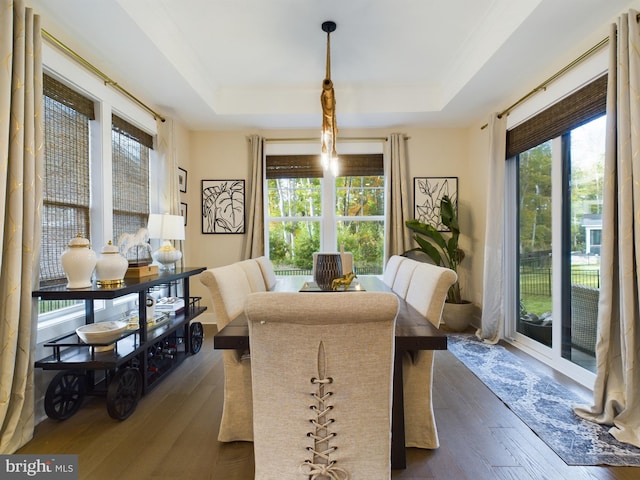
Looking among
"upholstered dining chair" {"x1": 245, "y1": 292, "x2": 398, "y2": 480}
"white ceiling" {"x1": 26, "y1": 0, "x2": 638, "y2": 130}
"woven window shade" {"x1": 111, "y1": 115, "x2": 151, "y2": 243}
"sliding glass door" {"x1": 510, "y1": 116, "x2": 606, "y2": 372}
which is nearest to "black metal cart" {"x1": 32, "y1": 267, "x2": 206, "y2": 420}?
"woven window shade" {"x1": 111, "y1": 115, "x2": 151, "y2": 243}

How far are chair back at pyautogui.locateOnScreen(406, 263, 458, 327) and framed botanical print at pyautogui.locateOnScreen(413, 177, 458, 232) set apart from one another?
8.16 ft

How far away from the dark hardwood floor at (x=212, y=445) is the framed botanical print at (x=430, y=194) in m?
2.30

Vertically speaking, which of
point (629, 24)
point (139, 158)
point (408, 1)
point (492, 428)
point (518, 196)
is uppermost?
point (408, 1)

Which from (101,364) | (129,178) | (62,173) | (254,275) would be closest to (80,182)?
(62,173)

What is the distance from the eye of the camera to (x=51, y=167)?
86.4 inches

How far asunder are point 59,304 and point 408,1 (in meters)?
3.22

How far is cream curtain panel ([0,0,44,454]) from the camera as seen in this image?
5.43 feet

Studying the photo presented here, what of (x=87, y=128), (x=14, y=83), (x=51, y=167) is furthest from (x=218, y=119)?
(x=14, y=83)

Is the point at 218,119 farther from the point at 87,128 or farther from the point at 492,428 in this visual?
the point at 492,428

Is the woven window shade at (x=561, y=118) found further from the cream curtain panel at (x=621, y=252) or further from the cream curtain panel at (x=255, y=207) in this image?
the cream curtain panel at (x=255, y=207)

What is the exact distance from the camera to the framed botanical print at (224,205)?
13.9ft

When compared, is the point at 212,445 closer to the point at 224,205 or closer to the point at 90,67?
the point at 90,67

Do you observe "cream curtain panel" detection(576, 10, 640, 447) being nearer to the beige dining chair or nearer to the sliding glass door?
the sliding glass door

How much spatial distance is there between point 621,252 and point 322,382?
1892 mm
